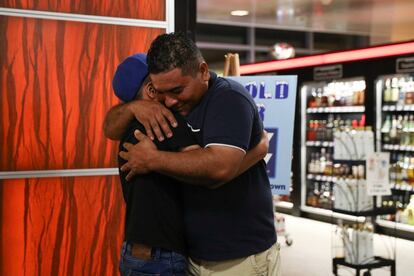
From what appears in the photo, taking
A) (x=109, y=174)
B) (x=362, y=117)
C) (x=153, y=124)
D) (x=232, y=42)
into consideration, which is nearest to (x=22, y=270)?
(x=109, y=174)

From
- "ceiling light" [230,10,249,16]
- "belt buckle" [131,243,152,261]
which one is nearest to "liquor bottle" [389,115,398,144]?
"ceiling light" [230,10,249,16]

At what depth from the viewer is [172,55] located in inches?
80.1

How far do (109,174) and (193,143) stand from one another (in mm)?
1382

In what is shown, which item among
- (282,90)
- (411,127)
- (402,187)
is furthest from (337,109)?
(282,90)

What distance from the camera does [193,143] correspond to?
213 cm

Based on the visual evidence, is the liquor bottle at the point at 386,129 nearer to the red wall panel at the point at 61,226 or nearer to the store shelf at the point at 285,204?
the store shelf at the point at 285,204

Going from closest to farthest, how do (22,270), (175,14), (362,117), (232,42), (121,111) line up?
(121,111) < (22,270) < (175,14) < (362,117) < (232,42)

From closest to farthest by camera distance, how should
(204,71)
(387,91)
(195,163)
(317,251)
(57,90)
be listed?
(195,163)
(204,71)
(57,90)
(317,251)
(387,91)

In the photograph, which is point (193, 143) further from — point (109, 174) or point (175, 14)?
point (175, 14)

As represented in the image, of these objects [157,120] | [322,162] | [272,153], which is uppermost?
[157,120]

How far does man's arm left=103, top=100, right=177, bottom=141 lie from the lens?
82.7 inches

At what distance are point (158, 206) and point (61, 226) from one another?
4.57 ft

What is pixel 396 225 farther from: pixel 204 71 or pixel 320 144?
pixel 204 71

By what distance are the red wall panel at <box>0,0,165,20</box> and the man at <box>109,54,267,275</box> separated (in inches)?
53.6
